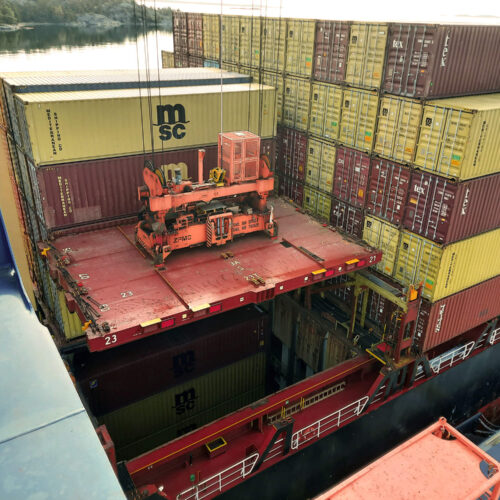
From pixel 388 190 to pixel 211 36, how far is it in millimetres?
14395

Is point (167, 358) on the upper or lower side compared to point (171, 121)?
lower

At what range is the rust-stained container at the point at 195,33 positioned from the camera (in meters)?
24.7

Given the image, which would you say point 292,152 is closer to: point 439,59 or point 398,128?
point 398,128

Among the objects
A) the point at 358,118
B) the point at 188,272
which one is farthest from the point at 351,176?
the point at 188,272

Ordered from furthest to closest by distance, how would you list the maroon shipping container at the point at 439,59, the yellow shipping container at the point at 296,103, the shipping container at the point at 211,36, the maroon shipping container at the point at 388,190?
the shipping container at the point at 211,36, the yellow shipping container at the point at 296,103, the maroon shipping container at the point at 388,190, the maroon shipping container at the point at 439,59

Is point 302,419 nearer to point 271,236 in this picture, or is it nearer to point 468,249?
point 271,236

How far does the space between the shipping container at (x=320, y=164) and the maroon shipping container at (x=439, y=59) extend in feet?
11.4

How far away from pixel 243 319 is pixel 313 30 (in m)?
11.3

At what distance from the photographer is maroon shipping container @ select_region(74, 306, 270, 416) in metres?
14.8

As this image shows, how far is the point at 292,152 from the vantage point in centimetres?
1931

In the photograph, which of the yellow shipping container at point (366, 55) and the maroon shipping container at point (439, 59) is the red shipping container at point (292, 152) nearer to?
the yellow shipping container at point (366, 55)

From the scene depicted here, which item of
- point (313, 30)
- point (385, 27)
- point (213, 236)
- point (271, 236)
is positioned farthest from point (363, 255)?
point (313, 30)

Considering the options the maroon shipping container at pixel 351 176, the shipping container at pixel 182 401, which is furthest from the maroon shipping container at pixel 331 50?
the shipping container at pixel 182 401

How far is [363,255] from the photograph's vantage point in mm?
14531
